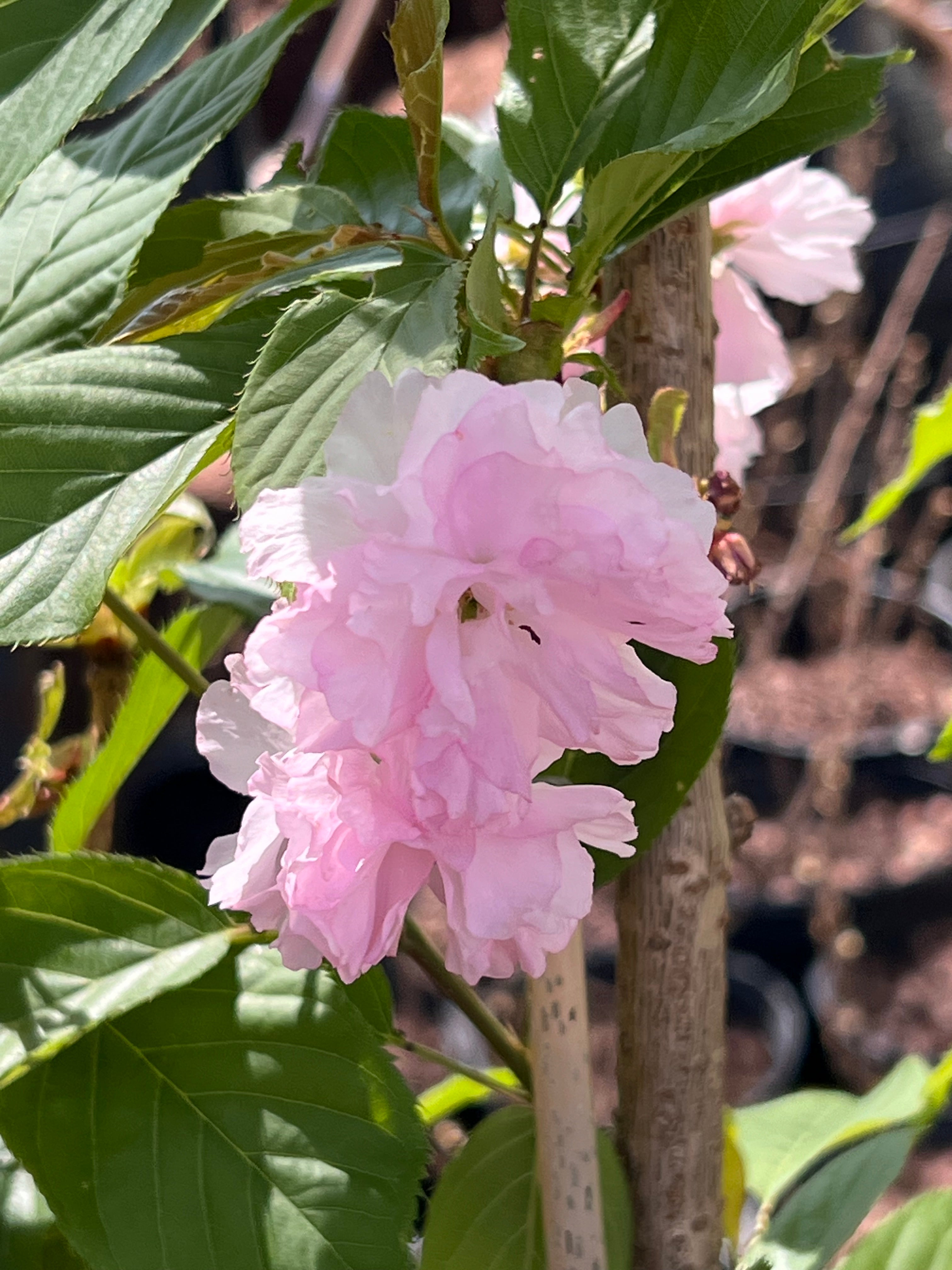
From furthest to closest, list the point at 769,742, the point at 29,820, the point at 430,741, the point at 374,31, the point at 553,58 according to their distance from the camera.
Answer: the point at 374,31, the point at 769,742, the point at 29,820, the point at 553,58, the point at 430,741

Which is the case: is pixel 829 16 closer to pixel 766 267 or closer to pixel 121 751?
pixel 766 267

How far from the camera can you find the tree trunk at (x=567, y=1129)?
15.3 inches

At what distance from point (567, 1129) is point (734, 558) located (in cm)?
19

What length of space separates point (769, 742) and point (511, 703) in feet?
5.26

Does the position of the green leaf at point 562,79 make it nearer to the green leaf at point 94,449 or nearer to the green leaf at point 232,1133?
the green leaf at point 94,449

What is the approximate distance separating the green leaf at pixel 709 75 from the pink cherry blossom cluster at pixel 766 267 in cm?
12

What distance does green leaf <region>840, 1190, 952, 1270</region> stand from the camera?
470mm

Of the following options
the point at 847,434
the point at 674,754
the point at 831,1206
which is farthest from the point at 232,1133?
the point at 847,434

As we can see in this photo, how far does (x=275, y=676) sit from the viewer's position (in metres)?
0.27

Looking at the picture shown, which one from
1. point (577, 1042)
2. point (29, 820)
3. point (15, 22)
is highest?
point (15, 22)

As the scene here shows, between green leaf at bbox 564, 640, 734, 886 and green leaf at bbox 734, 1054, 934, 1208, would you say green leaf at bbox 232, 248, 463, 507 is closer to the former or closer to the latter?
green leaf at bbox 564, 640, 734, 886

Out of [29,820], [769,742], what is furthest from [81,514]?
[769,742]

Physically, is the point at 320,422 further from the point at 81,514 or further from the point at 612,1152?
the point at 612,1152

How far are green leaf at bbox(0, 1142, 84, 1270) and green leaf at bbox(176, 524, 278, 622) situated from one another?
0.75ft
